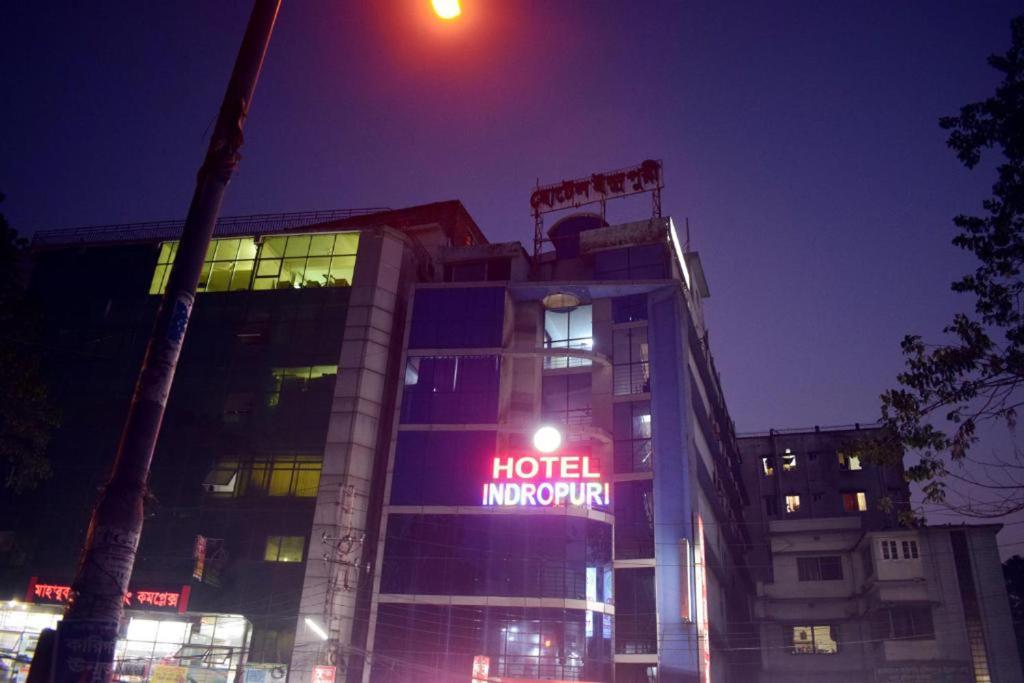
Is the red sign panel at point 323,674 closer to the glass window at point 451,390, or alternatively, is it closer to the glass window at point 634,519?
the glass window at point 451,390

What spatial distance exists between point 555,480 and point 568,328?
1533cm

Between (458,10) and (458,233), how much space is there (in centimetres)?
5490

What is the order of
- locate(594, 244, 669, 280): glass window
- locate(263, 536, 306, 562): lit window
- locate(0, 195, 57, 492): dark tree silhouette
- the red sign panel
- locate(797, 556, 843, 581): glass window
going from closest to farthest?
locate(0, 195, 57, 492): dark tree silhouette < the red sign panel < locate(263, 536, 306, 562): lit window < locate(594, 244, 669, 280): glass window < locate(797, 556, 843, 581): glass window

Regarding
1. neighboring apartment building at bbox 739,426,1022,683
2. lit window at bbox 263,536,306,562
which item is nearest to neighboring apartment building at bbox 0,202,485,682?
lit window at bbox 263,536,306,562

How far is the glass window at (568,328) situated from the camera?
57.0m

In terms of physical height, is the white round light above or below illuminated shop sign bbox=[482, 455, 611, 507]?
above

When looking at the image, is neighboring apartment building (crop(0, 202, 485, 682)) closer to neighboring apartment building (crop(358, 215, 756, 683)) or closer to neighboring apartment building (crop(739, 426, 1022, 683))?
neighboring apartment building (crop(358, 215, 756, 683))

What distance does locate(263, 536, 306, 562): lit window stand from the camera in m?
45.8

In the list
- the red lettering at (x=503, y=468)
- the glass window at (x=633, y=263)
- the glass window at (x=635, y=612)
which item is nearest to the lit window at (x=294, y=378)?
the red lettering at (x=503, y=468)

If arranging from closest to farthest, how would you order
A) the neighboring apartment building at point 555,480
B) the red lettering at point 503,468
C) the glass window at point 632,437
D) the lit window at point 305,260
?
the neighboring apartment building at point 555,480, the red lettering at point 503,468, the glass window at point 632,437, the lit window at point 305,260

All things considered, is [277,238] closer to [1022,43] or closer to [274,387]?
[274,387]

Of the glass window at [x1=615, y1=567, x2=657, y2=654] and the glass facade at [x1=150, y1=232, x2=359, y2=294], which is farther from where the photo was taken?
the glass facade at [x1=150, y1=232, x2=359, y2=294]

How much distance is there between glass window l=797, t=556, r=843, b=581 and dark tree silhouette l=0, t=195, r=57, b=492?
213ft

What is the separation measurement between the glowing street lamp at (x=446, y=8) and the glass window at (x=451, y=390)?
133 feet
